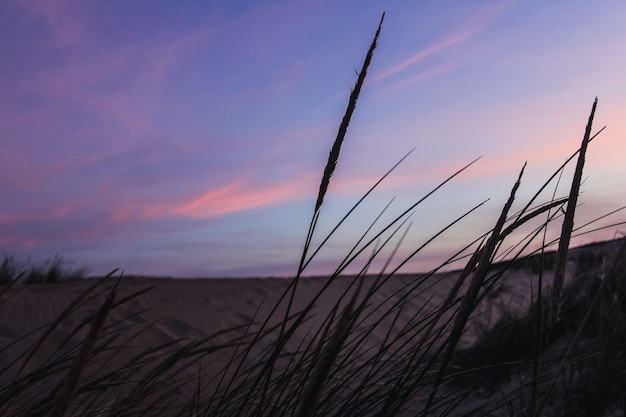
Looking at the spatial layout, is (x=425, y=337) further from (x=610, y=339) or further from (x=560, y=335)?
(x=560, y=335)

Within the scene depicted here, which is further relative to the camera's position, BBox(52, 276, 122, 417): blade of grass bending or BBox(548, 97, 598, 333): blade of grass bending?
BBox(548, 97, 598, 333): blade of grass bending

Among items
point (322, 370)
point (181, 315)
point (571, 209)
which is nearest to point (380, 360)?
point (571, 209)

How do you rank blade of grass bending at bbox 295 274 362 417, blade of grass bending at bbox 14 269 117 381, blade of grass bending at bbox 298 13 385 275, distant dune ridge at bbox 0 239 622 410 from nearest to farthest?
blade of grass bending at bbox 295 274 362 417 → blade of grass bending at bbox 14 269 117 381 → blade of grass bending at bbox 298 13 385 275 → distant dune ridge at bbox 0 239 622 410

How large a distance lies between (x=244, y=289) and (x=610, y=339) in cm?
641

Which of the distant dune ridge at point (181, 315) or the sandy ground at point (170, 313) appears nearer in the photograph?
the distant dune ridge at point (181, 315)

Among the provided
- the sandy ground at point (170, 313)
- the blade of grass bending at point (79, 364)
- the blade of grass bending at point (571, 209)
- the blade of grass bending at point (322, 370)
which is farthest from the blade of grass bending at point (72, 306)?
the sandy ground at point (170, 313)

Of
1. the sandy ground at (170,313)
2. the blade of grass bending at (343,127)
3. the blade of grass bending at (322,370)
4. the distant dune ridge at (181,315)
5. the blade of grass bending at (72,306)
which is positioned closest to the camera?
the blade of grass bending at (322,370)

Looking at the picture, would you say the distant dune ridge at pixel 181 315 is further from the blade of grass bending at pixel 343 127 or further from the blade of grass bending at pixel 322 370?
the blade of grass bending at pixel 322 370

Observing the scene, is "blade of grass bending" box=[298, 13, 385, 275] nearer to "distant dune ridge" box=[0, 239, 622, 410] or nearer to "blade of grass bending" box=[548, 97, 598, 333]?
"blade of grass bending" box=[548, 97, 598, 333]

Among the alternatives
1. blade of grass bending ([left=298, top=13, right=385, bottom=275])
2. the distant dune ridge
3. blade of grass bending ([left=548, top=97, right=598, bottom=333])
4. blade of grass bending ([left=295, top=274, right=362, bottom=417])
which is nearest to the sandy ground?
the distant dune ridge

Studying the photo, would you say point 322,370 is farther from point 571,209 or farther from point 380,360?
point 380,360

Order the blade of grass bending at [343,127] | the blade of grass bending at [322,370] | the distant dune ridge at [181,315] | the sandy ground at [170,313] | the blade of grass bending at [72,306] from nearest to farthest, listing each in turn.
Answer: the blade of grass bending at [322,370] → the blade of grass bending at [72,306] → the blade of grass bending at [343,127] → the distant dune ridge at [181,315] → the sandy ground at [170,313]

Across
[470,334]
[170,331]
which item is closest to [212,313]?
[170,331]

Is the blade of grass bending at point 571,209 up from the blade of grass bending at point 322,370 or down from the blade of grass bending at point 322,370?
up
